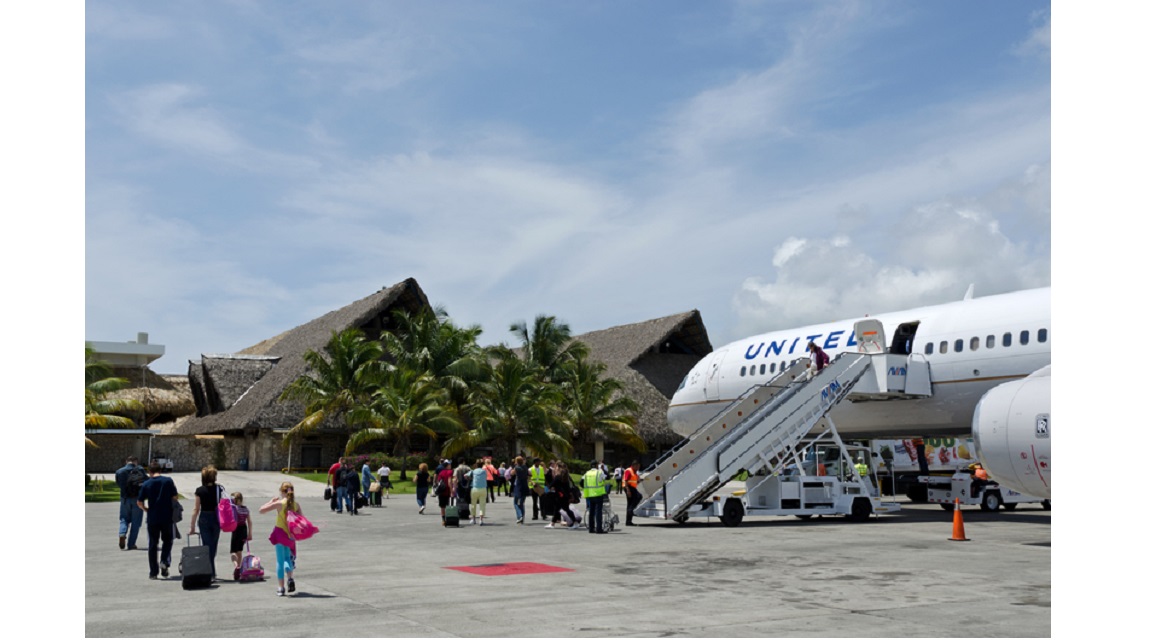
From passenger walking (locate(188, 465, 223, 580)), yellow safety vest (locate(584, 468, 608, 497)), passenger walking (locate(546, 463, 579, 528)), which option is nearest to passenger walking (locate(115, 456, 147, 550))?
passenger walking (locate(188, 465, 223, 580))

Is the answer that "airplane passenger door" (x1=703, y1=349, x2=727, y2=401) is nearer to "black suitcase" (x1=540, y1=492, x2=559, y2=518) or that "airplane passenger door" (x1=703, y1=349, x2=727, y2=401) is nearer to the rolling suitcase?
"black suitcase" (x1=540, y1=492, x2=559, y2=518)

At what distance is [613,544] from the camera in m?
18.5

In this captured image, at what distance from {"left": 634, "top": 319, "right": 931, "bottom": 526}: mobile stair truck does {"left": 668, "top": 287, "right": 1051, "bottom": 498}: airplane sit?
61cm

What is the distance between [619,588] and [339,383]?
37213 millimetres

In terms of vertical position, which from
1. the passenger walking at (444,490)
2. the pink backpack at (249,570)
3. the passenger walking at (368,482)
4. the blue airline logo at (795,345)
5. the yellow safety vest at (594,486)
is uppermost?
the blue airline logo at (795,345)

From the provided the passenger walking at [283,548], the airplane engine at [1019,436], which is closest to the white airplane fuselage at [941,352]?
the airplane engine at [1019,436]

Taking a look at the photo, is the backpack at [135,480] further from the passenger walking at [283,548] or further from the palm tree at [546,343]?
the palm tree at [546,343]

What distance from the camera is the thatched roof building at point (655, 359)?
5512cm

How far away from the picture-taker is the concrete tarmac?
A: 949cm

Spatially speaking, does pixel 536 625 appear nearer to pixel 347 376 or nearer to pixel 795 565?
pixel 795 565

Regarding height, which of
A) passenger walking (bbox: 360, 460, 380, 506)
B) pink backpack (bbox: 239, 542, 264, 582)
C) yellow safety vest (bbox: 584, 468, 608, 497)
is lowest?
passenger walking (bbox: 360, 460, 380, 506)

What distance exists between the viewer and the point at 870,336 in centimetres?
2562

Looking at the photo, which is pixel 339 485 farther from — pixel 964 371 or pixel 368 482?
pixel 964 371

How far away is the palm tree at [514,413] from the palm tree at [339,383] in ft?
15.5
